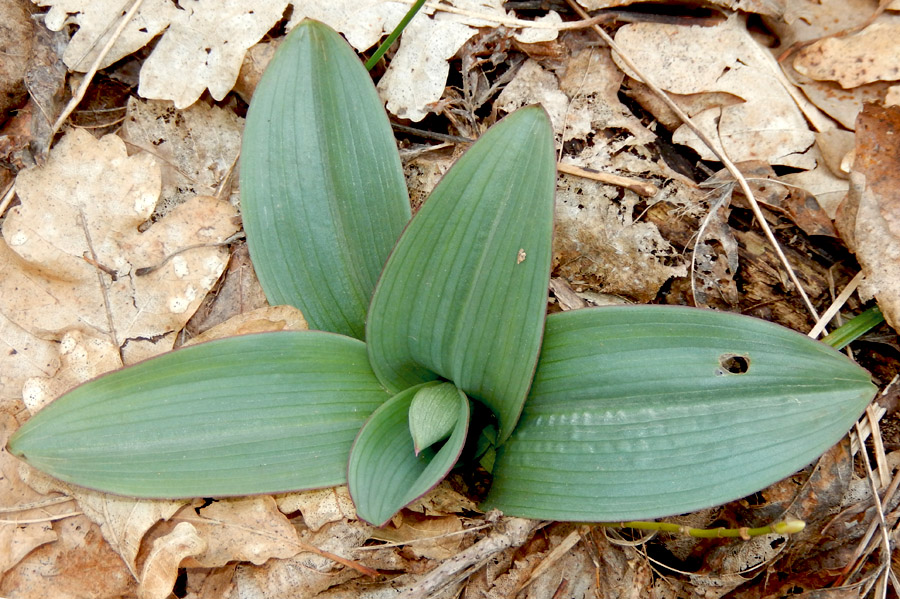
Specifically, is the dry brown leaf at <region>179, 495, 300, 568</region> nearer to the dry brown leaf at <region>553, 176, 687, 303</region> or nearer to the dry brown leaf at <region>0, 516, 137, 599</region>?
the dry brown leaf at <region>0, 516, 137, 599</region>

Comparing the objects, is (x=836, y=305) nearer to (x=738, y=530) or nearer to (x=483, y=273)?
(x=738, y=530)

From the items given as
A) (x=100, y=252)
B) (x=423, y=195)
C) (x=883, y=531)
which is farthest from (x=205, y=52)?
(x=883, y=531)

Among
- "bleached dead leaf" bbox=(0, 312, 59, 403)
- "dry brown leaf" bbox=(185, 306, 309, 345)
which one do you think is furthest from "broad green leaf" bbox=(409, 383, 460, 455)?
"bleached dead leaf" bbox=(0, 312, 59, 403)

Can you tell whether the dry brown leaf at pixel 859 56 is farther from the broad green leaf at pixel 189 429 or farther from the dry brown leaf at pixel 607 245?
the broad green leaf at pixel 189 429

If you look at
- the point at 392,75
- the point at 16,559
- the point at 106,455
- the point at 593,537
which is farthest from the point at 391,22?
the point at 16,559

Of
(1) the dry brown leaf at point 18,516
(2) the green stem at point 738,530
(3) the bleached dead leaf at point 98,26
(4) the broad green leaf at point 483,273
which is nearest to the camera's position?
(2) the green stem at point 738,530

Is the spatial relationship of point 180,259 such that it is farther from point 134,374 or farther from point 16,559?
point 16,559

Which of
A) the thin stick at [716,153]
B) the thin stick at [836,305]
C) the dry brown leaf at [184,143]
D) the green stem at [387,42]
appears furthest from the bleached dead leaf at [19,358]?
the thin stick at [836,305]
